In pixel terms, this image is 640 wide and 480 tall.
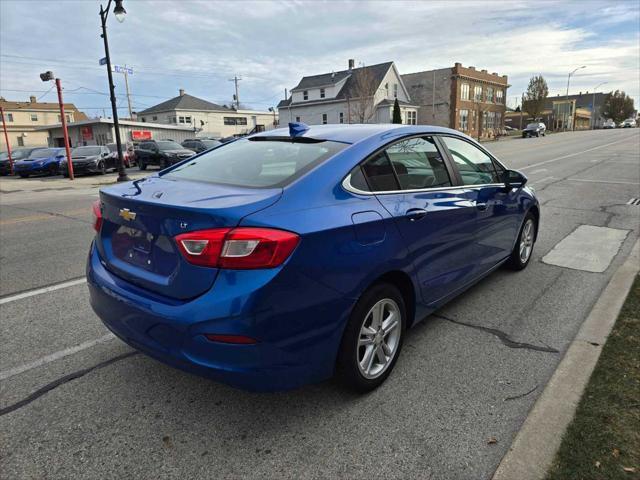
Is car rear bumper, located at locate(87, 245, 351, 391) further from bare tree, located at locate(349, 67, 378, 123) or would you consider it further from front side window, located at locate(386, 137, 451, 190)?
bare tree, located at locate(349, 67, 378, 123)

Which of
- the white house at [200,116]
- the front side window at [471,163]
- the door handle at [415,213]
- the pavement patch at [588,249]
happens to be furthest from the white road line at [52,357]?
the white house at [200,116]

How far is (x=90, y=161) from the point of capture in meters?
22.5

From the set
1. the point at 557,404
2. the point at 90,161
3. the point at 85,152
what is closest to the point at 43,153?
the point at 85,152

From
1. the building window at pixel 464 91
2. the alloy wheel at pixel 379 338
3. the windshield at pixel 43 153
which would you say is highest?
the building window at pixel 464 91

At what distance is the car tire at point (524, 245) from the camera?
5125 mm

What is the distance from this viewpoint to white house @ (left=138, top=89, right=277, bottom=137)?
2415 inches

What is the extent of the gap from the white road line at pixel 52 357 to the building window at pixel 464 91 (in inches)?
2264

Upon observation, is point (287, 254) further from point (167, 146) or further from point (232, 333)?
point (167, 146)

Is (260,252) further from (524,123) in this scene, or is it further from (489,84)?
(524,123)

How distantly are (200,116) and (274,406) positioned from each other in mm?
64633

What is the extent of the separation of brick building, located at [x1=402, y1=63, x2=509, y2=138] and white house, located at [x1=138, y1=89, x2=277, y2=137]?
820 inches

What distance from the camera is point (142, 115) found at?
67.1 m

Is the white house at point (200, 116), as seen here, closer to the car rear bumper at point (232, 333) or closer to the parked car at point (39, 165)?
the parked car at point (39, 165)

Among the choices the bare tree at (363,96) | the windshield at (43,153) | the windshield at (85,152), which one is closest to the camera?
the windshield at (85,152)
